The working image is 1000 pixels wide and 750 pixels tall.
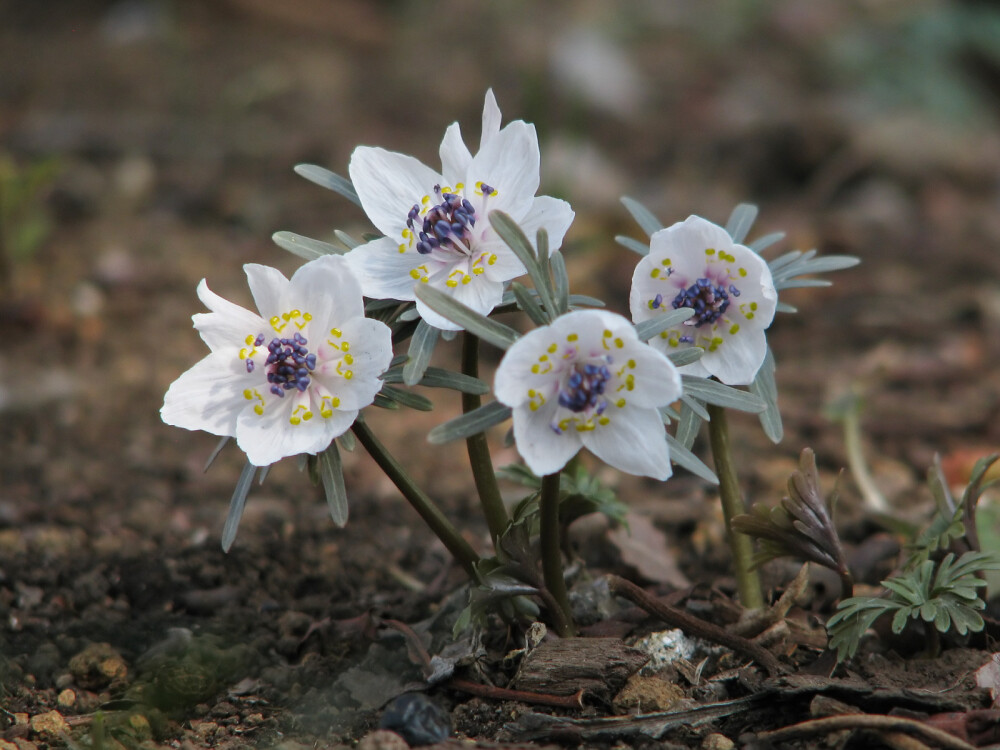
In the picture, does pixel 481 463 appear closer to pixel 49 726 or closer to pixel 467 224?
pixel 467 224

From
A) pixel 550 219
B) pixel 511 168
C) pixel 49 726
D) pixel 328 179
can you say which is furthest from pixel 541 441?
pixel 49 726

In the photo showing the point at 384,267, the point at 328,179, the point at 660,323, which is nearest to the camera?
the point at 660,323

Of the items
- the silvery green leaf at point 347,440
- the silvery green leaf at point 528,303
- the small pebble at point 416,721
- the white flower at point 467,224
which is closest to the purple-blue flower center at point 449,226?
the white flower at point 467,224

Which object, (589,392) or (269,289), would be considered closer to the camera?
(589,392)

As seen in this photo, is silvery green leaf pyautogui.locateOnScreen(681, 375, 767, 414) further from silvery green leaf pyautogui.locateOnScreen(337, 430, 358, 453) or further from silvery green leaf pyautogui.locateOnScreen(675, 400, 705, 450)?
silvery green leaf pyautogui.locateOnScreen(337, 430, 358, 453)

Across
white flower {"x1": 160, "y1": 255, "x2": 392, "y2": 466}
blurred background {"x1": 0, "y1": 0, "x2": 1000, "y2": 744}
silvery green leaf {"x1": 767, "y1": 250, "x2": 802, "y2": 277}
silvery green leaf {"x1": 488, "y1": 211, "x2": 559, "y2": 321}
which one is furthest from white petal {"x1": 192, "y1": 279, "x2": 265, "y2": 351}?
silvery green leaf {"x1": 767, "y1": 250, "x2": 802, "y2": 277}

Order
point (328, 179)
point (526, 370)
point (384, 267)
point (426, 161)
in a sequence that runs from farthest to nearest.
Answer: point (426, 161) < point (328, 179) < point (384, 267) < point (526, 370)
